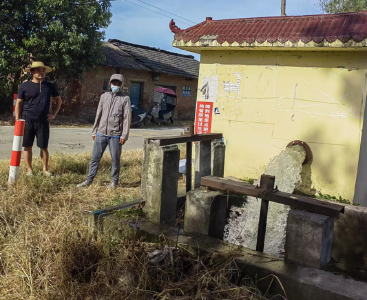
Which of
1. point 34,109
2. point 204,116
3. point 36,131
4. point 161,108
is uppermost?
point 161,108

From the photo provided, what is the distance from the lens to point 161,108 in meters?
22.5

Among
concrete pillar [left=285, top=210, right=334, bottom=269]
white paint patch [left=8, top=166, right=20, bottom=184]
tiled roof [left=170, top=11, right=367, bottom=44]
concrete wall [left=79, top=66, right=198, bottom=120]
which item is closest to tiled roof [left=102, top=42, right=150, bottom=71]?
concrete wall [left=79, top=66, right=198, bottom=120]

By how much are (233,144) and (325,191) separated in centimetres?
178

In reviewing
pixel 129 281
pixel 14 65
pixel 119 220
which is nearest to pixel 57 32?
pixel 14 65

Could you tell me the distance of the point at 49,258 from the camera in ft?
10.00

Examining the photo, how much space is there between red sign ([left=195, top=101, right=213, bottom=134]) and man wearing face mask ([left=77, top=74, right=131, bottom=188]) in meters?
1.95

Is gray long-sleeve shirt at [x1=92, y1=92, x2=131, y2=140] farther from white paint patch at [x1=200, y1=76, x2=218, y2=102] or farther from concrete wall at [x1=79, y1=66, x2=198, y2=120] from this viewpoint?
concrete wall at [x1=79, y1=66, x2=198, y2=120]

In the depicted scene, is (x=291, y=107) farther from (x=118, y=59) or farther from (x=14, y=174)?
(x=118, y=59)

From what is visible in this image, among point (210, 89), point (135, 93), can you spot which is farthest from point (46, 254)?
point (135, 93)

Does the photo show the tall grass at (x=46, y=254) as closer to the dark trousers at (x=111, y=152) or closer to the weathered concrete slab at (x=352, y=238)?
the dark trousers at (x=111, y=152)

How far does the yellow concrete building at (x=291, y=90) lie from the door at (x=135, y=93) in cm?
1496

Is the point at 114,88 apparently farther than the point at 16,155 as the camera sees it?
Yes

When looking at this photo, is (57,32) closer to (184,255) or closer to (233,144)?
(233,144)

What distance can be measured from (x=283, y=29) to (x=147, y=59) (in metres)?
17.9
